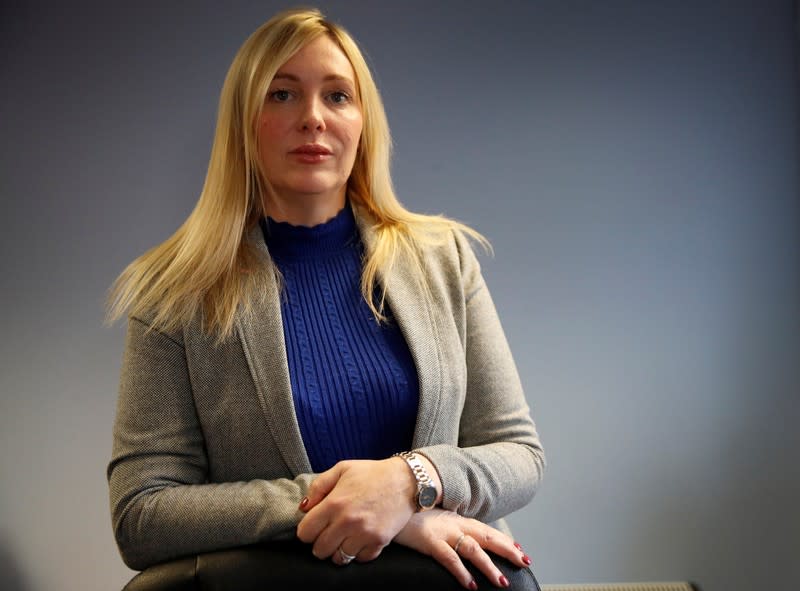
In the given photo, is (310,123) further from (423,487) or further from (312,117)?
(423,487)

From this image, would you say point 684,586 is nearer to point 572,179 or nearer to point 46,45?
point 572,179

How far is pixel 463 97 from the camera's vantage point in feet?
8.25

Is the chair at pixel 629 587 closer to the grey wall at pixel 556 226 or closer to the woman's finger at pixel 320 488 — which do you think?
the grey wall at pixel 556 226

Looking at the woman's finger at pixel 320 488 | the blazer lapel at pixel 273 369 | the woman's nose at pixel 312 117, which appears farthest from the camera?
the woman's nose at pixel 312 117

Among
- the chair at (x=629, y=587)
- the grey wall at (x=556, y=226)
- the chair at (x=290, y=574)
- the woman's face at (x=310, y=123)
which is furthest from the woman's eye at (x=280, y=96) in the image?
the chair at (x=629, y=587)

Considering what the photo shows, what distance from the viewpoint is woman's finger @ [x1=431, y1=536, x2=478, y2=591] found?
0.98 meters

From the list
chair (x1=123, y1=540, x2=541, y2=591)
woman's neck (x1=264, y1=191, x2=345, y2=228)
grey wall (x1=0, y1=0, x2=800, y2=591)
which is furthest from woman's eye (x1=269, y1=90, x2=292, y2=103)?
grey wall (x1=0, y1=0, x2=800, y2=591)

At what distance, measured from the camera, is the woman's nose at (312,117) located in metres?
1.37

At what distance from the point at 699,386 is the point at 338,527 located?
1711mm

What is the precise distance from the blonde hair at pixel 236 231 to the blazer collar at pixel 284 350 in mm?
23

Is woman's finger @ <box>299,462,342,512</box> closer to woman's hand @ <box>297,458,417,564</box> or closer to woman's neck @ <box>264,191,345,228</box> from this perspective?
woman's hand @ <box>297,458,417,564</box>

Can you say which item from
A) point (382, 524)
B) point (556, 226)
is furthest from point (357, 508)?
point (556, 226)

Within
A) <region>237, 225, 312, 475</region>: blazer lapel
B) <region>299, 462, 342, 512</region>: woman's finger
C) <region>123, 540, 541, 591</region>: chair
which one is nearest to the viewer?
<region>123, 540, 541, 591</region>: chair

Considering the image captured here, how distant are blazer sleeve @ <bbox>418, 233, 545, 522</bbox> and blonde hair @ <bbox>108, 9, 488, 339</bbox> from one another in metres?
0.14
